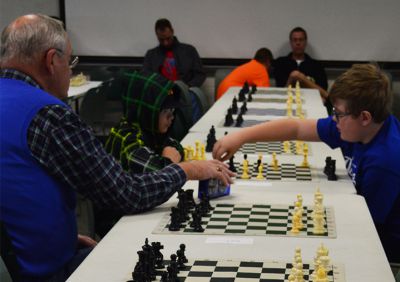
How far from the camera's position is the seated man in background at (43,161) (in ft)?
8.70

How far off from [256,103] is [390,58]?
386 centimetres

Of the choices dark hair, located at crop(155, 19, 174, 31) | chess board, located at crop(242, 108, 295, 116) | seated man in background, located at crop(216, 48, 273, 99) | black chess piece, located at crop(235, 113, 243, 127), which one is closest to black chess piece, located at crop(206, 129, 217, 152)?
black chess piece, located at crop(235, 113, 243, 127)

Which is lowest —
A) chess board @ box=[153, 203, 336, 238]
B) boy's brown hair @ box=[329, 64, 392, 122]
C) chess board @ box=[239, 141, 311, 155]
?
chess board @ box=[239, 141, 311, 155]

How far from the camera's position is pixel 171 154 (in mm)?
3824

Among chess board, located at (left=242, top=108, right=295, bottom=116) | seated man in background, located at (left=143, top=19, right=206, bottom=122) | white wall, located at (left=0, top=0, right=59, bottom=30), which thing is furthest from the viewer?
seated man in background, located at (left=143, top=19, right=206, bottom=122)

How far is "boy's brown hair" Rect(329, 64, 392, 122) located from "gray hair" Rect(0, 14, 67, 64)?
1279 millimetres

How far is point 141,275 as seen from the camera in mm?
2146

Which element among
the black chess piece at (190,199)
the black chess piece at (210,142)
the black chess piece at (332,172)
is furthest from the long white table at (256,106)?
the black chess piece at (190,199)

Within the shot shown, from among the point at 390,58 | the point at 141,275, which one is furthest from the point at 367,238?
the point at 390,58

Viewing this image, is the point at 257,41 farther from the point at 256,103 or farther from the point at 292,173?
the point at 292,173

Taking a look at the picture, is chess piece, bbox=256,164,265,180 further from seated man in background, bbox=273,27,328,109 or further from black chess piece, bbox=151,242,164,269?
seated man in background, bbox=273,27,328,109

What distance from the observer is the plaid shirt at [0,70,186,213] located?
2.64m

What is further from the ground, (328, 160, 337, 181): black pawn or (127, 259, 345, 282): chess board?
(127, 259, 345, 282): chess board

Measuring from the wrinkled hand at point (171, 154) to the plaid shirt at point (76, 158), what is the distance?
0.92m
